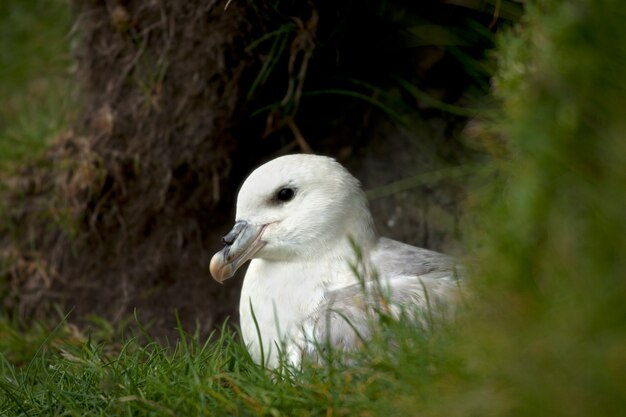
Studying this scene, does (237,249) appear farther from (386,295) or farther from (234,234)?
(386,295)

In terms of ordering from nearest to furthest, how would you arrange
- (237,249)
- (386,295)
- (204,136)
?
(386,295), (237,249), (204,136)

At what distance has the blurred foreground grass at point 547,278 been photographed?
162cm

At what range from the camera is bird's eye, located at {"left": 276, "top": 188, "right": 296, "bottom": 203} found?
3332mm

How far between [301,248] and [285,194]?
20 cm

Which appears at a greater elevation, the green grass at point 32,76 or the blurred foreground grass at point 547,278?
the blurred foreground grass at point 547,278

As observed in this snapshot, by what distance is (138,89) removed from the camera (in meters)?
4.42

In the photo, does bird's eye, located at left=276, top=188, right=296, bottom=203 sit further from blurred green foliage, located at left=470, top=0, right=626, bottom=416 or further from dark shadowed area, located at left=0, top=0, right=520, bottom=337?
blurred green foliage, located at left=470, top=0, right=626, bottom=416

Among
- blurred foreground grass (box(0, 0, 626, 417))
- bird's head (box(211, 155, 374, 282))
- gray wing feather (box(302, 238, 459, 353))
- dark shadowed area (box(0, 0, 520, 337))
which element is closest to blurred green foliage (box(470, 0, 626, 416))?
blurred foreground grass (box(0, 0, 626, 417))

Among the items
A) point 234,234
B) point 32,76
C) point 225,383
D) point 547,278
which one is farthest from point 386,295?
point 32,76

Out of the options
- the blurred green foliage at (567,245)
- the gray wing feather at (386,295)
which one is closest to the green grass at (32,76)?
the gray wing feather at (386,295)

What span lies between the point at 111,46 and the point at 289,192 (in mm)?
1612

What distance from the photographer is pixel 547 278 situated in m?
1.75

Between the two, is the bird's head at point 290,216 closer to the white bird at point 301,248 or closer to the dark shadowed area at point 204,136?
the white bird at point 301,248

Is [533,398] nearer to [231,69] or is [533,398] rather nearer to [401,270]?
[401,270]
